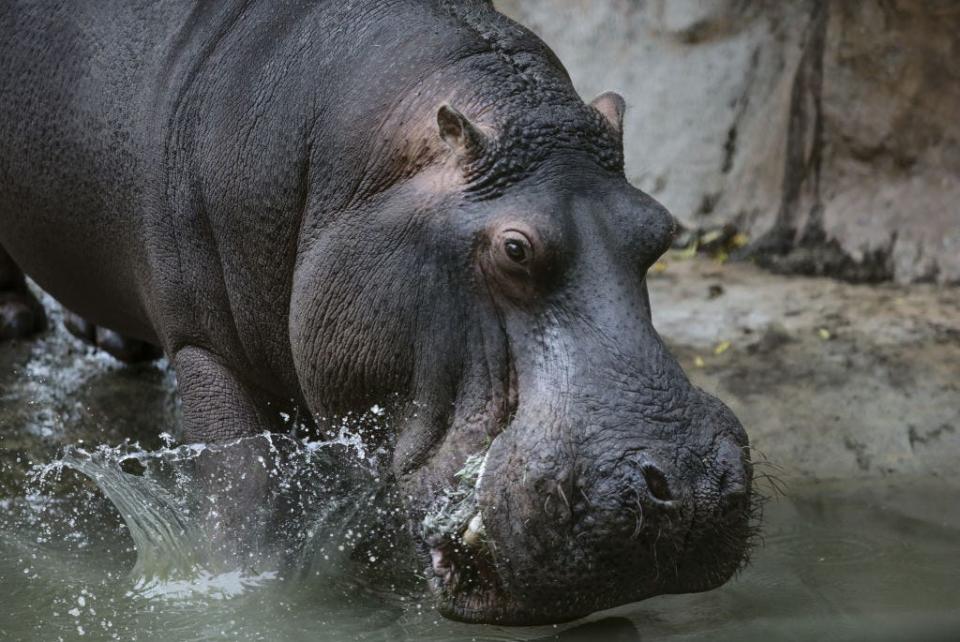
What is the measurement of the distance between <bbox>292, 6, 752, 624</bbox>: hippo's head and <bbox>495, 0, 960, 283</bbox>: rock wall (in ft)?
11.8

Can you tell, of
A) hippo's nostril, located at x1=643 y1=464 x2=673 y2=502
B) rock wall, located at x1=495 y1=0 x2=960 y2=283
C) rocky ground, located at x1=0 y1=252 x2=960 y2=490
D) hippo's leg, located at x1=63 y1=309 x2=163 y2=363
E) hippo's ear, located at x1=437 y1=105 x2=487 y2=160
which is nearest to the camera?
hippo's nostril, located at x1=643 y1=464 x2=673 y2=502

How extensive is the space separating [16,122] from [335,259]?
5.69 feet

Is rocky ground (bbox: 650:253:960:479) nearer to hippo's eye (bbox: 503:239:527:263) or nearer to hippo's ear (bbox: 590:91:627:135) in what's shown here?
hippo's ear (bbox: 590:91:627:135)

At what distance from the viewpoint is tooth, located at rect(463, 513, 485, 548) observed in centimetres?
327

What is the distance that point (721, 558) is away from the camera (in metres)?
3.24

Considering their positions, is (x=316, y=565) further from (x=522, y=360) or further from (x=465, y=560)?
(x=522, y=360)

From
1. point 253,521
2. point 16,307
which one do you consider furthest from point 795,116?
point 253,521

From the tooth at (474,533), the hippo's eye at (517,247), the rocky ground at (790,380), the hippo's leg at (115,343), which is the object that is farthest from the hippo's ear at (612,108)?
the hippo's leg at (115,343)

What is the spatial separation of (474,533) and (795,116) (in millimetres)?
4791

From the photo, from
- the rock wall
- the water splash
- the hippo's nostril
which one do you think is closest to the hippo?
the hippo's nostril

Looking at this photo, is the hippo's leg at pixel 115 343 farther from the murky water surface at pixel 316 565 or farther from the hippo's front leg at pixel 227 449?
the hippo's front leg at pixel 227 449

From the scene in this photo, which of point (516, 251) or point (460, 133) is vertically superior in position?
point (460, 133)

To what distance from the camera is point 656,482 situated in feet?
10.1

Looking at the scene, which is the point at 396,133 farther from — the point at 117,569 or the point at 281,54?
the point at 117,569
